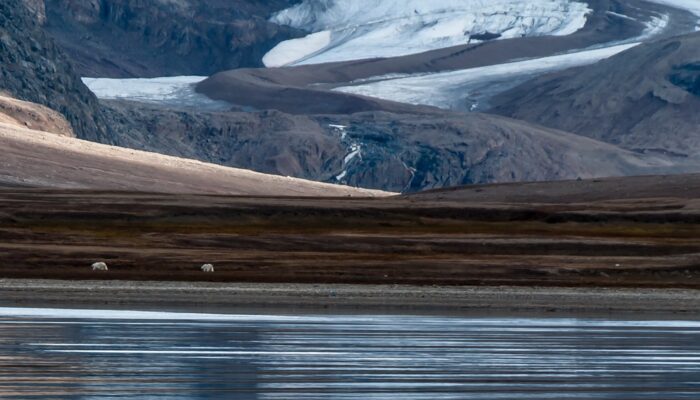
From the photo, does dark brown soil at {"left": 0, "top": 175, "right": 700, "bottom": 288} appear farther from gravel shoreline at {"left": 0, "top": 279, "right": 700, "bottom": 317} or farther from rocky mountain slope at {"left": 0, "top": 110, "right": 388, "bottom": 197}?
rocky mountain slope at {"left": 0, "top": 110, "right": 388, "bottom": 197}

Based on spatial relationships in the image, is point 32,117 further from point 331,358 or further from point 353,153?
point 331,358

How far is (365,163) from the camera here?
7490 inches

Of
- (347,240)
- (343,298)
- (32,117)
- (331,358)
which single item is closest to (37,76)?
(32,117)

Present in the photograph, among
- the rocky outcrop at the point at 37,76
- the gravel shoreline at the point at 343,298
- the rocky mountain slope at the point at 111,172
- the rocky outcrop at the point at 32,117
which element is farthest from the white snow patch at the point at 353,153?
the gravel shoreline at the point at 343,298

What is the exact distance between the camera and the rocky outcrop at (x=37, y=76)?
161 meters

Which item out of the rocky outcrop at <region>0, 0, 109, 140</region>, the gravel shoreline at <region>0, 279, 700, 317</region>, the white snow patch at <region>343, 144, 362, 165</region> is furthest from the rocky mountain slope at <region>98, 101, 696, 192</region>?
the gravel shoreline at <region>0, 279, 700, 317</region>

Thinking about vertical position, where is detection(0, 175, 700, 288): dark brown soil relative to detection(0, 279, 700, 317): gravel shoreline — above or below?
below

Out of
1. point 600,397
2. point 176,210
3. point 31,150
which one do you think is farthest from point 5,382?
point 31,150

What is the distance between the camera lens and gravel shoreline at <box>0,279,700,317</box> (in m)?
36.1

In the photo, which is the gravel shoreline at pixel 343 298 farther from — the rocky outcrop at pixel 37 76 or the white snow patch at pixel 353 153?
the white snow patch at pixel 353 153

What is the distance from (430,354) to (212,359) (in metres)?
3.28

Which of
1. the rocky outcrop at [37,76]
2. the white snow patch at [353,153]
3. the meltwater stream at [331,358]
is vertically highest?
the meltwater stream at [331,358]

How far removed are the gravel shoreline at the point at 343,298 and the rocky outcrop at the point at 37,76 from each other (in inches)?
4705

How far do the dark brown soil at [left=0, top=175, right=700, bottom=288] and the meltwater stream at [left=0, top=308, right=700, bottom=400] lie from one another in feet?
51.4
